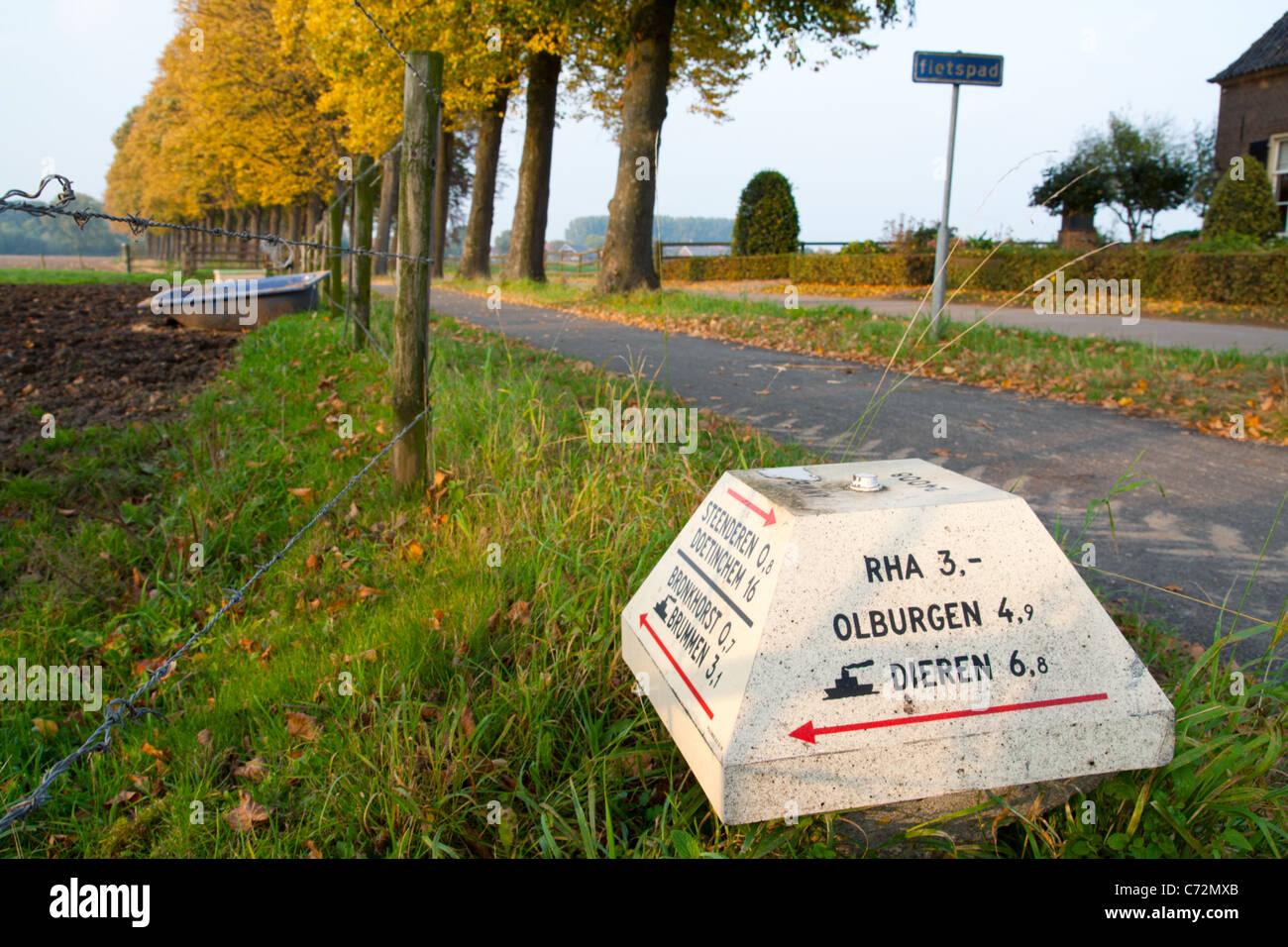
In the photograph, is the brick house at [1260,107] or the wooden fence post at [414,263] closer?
the wooden fence post at [414,263]

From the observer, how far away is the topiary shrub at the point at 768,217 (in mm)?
27578

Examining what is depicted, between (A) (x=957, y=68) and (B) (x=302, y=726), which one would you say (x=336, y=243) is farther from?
(B) (x=302, y=726)

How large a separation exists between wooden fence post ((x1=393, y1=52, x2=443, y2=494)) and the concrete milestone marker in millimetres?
2471

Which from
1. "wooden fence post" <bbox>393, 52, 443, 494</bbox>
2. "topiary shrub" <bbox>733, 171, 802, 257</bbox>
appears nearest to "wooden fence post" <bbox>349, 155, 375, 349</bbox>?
"wooden fence post" <bbox>393, 52, 443, 494</bbox>

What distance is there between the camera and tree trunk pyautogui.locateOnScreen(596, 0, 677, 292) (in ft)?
46.9

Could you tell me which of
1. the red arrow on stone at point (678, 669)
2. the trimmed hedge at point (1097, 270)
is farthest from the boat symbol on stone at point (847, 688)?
the trimmed hedge at point (1097, 270)

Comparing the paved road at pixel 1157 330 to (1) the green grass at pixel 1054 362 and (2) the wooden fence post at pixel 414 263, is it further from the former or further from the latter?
(2) the wooden fence post at pixel 414 263

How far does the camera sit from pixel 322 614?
Answer: 3453 mm

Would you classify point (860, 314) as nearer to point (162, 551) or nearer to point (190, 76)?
point (162, 551)

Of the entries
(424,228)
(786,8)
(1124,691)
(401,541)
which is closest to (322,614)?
(401,541)

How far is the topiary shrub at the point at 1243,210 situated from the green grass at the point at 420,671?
1825 centimetres

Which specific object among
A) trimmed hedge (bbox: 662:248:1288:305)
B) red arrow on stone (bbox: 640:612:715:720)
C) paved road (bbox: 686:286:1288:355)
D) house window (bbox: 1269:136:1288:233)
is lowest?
red arrow on stone (bbox: 640:612:715:720)

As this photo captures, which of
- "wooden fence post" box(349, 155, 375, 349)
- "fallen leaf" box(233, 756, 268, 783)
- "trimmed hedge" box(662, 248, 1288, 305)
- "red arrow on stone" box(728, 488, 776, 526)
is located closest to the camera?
"red arrow on stone" box(728, 488, 776, 526)

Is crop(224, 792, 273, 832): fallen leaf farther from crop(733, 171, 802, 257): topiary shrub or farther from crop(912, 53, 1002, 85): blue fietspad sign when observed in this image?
crop(733, 171, 802, 257): topiary shrub
